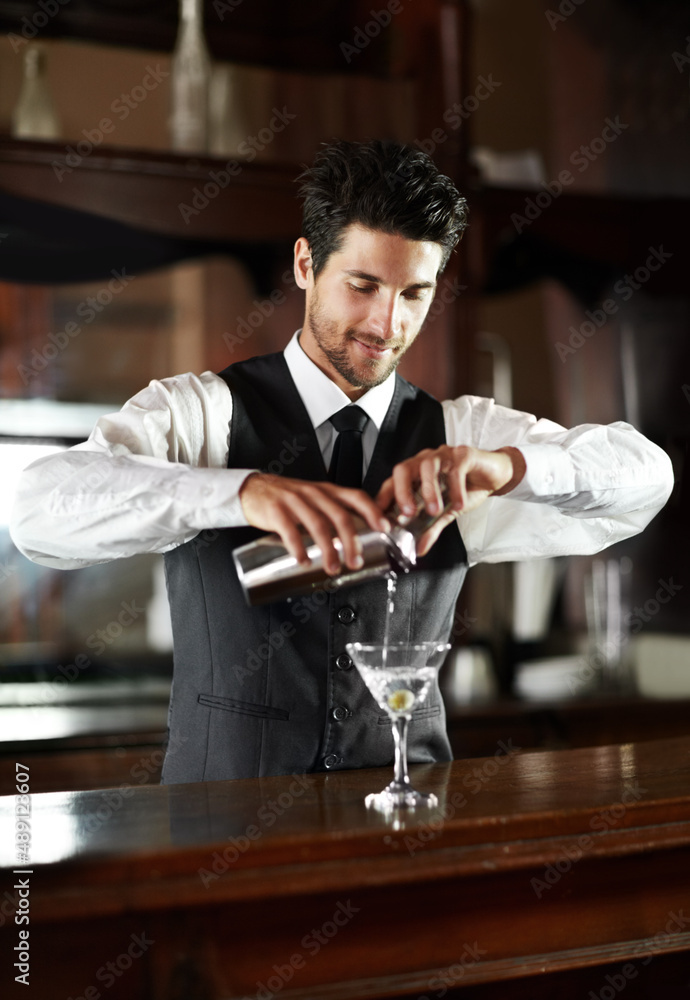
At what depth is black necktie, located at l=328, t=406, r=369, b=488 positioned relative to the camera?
5.58ft

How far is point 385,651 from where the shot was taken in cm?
121

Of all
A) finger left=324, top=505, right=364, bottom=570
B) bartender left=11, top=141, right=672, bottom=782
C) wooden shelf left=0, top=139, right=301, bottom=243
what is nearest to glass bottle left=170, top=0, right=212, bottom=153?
wooden shelf left=0, top=139, right=301, bottom=243

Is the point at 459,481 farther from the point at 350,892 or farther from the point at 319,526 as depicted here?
the point at 350,892

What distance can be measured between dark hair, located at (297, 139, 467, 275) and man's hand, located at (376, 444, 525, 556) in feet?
1.27

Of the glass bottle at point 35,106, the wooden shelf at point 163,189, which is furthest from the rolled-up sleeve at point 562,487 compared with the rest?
the glass bottle at point 35,106

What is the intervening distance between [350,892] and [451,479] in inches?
22.6

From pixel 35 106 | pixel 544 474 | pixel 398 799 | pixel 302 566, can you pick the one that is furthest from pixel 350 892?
pixel 35 106

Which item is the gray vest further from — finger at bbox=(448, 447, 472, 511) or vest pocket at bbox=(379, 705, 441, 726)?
finger at bbox=(448, 447, 472, 511)

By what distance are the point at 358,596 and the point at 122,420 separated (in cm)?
45

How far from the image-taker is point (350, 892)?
1064mm

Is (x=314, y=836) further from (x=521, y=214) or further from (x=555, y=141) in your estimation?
(x=555, y=141)

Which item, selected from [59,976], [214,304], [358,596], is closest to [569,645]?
[214,304]

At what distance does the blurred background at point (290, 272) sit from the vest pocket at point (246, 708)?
3.87 ft

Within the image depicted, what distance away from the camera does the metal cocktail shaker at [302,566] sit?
1247 millimetres
